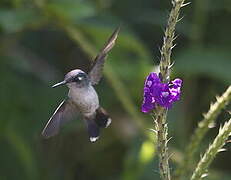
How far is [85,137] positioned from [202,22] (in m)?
1.06

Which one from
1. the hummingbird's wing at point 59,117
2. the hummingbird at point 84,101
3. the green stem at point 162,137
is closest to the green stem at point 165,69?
the green stem at point 162,137

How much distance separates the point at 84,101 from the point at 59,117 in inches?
3.6

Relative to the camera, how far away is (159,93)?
4.39ft

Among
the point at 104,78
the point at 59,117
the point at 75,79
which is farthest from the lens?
the point at 104,78

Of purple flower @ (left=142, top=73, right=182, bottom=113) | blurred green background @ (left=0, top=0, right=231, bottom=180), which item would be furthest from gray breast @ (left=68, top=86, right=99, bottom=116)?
blurred green background @ (left=0, top=0, right=231, bottom=180)

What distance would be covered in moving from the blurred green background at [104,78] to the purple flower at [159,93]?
136cm

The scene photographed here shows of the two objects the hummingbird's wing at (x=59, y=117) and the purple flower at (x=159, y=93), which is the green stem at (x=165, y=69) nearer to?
the purple flower at (x=159, y=93)

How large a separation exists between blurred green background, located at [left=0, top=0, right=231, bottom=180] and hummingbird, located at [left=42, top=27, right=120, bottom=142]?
1114 millimetres

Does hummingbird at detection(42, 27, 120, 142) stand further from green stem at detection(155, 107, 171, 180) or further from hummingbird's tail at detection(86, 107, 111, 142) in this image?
green stem at detection(155, 107, 171, 180)

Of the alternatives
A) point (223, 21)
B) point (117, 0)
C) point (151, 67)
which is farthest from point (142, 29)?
point (151, 67)

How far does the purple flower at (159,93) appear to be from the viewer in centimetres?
133

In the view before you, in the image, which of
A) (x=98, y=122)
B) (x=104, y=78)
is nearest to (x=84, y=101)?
(x=98, y=122)

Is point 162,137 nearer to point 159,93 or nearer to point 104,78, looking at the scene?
point 159,93

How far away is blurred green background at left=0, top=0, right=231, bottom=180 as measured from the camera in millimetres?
3047
